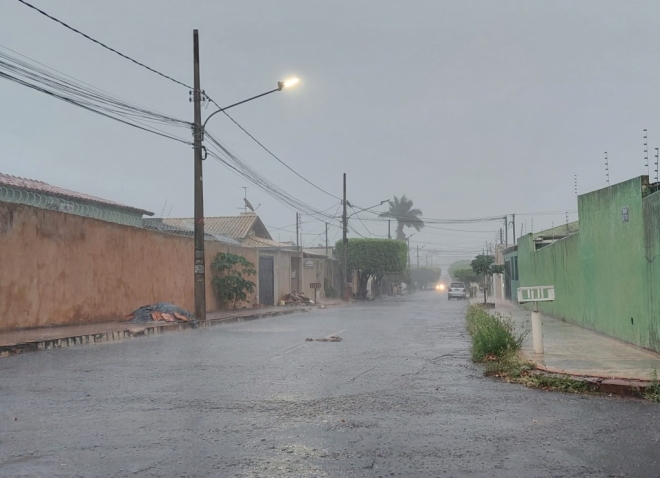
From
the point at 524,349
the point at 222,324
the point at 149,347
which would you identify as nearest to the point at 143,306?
the point at 222,324

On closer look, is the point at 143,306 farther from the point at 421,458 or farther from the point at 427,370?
the point at 421,458

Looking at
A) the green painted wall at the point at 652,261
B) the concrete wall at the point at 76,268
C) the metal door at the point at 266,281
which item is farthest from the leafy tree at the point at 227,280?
the green painted wall at the point at 652,261

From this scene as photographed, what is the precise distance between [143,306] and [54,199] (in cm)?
572

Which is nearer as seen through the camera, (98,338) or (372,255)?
(98,338)

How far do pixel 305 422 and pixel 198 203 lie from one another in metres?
15.3

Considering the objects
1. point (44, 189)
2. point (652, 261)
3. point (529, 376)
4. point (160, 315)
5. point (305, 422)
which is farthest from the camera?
point (44, 189)

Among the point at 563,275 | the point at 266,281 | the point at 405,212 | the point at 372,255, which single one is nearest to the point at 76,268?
the point at 563,275

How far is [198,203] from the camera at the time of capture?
20.9 metres

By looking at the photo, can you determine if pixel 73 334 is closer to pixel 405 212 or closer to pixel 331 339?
pixel 331 339

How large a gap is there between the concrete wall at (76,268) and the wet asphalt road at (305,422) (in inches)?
225

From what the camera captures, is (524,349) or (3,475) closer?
(3,475)

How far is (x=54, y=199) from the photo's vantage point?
23.9 meters

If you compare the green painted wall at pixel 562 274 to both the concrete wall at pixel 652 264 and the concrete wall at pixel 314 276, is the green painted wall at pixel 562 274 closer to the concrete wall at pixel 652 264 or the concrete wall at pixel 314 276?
the concrete wall at pixel 652 264

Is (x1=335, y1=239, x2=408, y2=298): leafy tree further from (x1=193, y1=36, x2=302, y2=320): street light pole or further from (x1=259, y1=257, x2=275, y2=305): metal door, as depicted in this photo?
(x1=193, y1=36, x2=302, y2=320): street light pole
